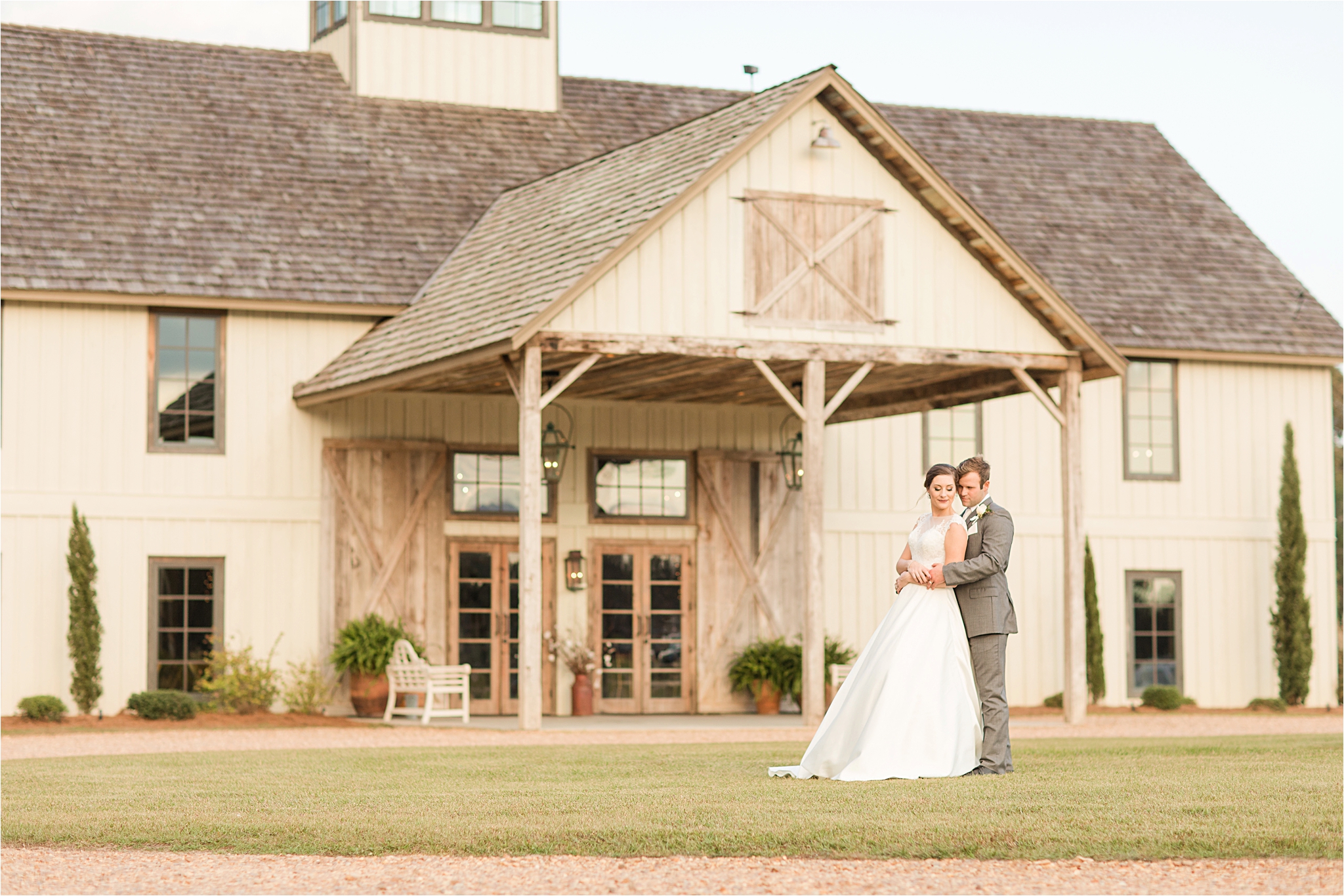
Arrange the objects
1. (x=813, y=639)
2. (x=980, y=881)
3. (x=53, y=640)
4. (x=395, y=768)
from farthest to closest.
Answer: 1. (x=53, y=640)
2. (x=813, y=639)
3. (x=395, y=768)
4. (x=980, y=881)

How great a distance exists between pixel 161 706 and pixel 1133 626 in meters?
12.5

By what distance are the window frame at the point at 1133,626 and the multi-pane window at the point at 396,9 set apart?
1230 centimetres

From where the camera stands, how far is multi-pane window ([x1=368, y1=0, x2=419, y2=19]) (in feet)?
79.2

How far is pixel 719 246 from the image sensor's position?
56.7 feet

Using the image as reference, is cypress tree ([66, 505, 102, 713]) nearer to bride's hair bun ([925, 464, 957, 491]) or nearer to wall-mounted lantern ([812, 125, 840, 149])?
wall-mounted lantern ([812, 125, 840, 149])

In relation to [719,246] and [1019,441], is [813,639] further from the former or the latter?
[1019,441]

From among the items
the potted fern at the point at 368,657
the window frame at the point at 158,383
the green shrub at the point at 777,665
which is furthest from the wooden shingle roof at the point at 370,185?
the green shrub at the point at 777,665

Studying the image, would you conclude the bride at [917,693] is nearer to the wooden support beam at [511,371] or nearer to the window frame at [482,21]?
the wooden support beam at [511,371]

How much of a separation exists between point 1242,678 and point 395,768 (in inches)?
581

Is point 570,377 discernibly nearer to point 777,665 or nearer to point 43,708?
point 777,665

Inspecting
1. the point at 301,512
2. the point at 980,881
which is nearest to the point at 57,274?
the point at 301,512

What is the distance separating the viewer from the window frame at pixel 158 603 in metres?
19.7

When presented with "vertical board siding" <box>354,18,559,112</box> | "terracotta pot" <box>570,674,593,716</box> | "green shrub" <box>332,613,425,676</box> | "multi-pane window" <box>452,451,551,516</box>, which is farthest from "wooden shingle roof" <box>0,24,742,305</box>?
"terracotta pot" <box>570,674,593,716</box>

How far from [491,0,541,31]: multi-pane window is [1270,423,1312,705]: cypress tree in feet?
39.2
